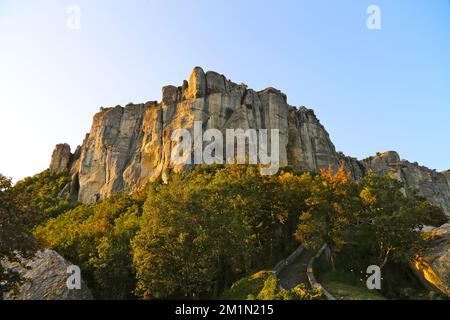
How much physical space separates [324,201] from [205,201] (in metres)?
9.76

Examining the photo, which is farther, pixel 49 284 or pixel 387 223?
pixel 49 284

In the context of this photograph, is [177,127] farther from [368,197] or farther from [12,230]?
[12,230]

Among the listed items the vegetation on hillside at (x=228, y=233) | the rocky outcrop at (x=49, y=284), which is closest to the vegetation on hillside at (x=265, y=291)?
the vegetation on hillside at (x=228, y=233)

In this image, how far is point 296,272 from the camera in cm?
3275

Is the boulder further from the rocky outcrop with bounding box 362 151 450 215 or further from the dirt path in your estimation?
the dirt path

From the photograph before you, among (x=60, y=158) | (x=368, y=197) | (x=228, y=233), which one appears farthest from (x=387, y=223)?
(x=60, y=158)

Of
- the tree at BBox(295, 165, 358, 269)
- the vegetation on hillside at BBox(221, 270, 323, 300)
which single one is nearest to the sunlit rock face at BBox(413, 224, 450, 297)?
the tree at BBox(295, 165, 358, 269)

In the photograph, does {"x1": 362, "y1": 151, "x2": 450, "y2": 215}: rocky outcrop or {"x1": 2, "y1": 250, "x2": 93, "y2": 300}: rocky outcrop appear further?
{"x1": 362, "y1": 151, "x2": 450, "y2": 215}: rocky outcrop

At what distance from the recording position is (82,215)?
6269 cm

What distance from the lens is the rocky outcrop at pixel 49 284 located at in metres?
33.3

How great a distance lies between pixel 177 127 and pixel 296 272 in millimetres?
46836

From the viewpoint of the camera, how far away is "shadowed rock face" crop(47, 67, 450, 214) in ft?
250

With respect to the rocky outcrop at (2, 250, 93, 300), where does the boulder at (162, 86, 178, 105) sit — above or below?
above

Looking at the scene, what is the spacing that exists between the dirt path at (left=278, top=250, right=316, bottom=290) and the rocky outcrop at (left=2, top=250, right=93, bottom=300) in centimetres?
1646
